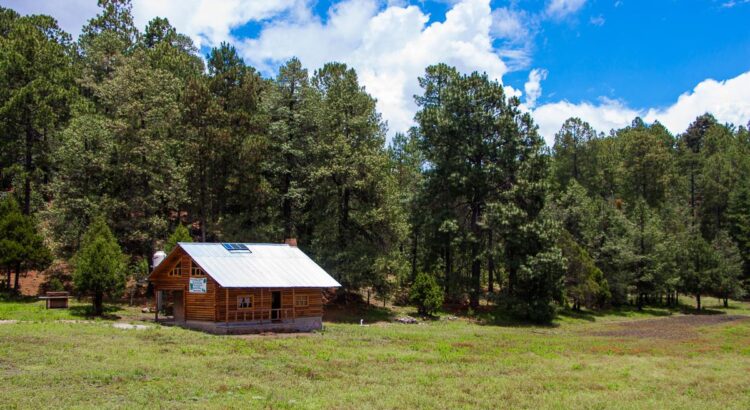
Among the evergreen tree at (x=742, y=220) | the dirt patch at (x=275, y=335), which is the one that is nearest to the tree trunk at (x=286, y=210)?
the dirt patch at (x=275, y=335)

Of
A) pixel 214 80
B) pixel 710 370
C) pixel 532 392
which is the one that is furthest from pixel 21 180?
pixel 710 370

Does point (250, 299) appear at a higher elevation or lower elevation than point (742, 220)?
lower

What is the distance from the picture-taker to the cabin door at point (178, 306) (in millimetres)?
33744

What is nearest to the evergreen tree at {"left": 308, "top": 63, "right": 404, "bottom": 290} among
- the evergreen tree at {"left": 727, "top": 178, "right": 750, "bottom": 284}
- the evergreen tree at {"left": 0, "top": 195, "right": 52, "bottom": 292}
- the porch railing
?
the porch railing

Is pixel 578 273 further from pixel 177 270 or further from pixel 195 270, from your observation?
pixel 177 270

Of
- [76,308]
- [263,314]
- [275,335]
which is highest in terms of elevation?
[76,308]

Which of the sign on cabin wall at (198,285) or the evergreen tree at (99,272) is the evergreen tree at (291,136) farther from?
the evergreen tree at (99,272)

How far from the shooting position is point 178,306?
34469 mm

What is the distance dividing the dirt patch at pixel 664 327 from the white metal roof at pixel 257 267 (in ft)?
69.0

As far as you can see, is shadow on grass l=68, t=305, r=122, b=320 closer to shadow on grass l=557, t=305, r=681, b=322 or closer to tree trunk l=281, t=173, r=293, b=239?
tree trunk l=281, t=173, r=293, b=239

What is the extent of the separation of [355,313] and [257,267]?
1282 cm

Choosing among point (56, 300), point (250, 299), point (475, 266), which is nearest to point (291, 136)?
point (250, 299)

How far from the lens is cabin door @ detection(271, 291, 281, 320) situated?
33559mm

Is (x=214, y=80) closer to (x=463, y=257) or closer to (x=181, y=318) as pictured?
(x=181, y=318)
